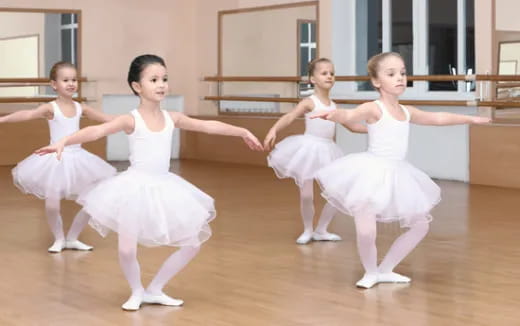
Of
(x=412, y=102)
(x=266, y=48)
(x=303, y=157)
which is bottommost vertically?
(x=303, y=157)

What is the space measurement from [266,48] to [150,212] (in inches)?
308

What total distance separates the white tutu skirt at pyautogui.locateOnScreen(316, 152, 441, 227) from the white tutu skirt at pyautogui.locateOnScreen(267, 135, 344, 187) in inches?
45.1

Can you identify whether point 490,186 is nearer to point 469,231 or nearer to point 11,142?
point 469,231

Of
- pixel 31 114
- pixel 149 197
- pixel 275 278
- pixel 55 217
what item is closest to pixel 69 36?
pixel 31 114

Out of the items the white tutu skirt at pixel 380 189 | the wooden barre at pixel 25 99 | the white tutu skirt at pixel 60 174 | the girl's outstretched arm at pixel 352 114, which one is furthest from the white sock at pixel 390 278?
the wooden barre at pixel 25 99

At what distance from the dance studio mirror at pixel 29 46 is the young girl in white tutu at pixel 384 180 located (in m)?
7.88

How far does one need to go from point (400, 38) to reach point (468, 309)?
6985 mm

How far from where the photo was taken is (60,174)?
17.9 feet

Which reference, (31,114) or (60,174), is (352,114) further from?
(31,114)

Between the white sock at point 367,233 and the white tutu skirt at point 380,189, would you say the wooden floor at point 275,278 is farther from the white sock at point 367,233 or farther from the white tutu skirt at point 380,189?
the white tutu skirt at point 380,189

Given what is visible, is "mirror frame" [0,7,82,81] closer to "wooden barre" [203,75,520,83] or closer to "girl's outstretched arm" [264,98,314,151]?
"wooden barre" [203,75,520,83]

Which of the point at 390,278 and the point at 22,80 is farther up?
the point at 22,80

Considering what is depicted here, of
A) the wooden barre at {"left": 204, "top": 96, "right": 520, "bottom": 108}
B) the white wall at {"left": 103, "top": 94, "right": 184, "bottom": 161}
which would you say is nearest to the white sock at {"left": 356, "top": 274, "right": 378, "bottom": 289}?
the wooden barre at {"left": 204, "top": 96, "right": 520, "bottom": 108}

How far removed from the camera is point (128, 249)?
3.91m
